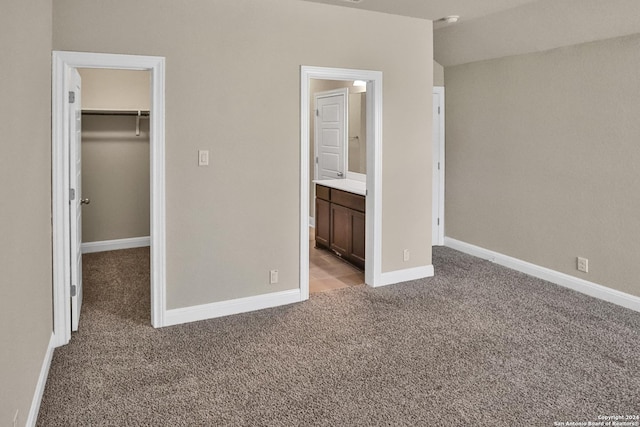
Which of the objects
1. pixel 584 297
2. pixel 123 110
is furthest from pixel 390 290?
Answer: pixel 123 110

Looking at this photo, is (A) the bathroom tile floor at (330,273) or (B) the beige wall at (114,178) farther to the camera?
(B) the beige wall at (114,178)

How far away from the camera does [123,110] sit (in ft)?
19.4

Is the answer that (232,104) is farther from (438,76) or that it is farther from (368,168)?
(438,76)

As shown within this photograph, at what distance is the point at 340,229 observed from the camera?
5535mm

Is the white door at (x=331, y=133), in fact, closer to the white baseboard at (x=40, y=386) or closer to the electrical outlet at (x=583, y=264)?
the electrical outlet at (x=583, y=264)

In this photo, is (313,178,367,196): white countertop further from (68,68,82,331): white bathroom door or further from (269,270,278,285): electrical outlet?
(68,68,82,331): white bathroom door

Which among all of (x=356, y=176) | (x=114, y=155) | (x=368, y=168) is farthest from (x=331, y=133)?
(x=114, y=155)

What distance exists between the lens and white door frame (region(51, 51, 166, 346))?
3174mm

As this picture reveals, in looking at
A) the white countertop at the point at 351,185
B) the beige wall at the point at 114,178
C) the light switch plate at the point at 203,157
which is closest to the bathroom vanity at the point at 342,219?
the white countertop at the point at 351,185

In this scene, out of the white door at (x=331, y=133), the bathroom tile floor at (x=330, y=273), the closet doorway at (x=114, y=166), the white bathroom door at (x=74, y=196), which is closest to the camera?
the white bathroom door at (x=74, y=196)

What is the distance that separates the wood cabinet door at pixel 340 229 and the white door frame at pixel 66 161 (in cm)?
234

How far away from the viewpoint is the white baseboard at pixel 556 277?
409cm

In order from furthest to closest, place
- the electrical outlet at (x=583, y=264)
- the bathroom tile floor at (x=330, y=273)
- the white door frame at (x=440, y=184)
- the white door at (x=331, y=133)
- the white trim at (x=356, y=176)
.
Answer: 1. the white door at (x=331, y=133)
2. the white door frame at (x=440, y=184)
3. the white trim at (x=356, y=176)
4. the bathroom tile floor at (x=330, y=273)
5. the electrical outlet at (x=583, y=264)

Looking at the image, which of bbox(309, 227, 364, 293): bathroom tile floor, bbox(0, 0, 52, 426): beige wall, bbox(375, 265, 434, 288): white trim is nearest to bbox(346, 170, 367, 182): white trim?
bbox(309, 227, 364, 293): bathroom tile floor
